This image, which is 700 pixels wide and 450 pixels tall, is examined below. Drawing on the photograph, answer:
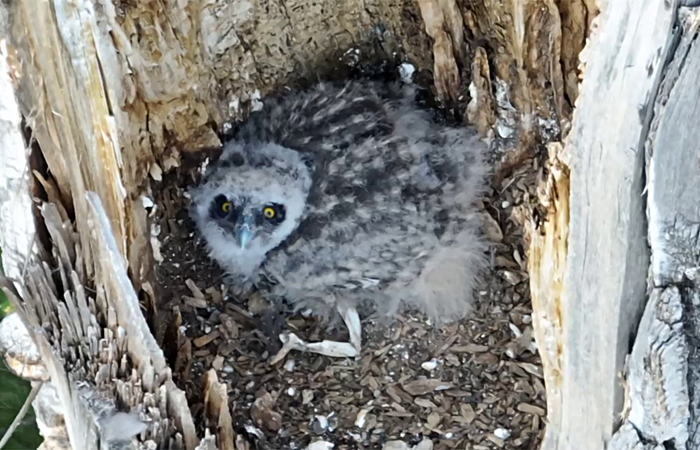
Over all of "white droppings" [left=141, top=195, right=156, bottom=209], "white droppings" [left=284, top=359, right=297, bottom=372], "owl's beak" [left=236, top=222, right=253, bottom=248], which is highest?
"white droppings" [left=141, top=195, right=156, bottom=209]

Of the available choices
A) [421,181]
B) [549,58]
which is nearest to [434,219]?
[421,181]

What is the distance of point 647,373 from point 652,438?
120 millimetres

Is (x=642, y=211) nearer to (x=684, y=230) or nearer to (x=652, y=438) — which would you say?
(x=684, y=230)

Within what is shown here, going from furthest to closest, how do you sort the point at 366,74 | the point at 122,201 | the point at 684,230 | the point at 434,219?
the point at 366,74 < the point at 434,219 < the point at 122,201 < the point at 684,230

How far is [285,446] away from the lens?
1976 millimetres

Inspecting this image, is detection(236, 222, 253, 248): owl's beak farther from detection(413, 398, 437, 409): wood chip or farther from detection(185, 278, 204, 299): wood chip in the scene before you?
detection(413, 398, 437, 409): wood chip

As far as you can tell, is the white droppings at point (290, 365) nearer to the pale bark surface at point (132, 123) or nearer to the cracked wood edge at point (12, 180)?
the pale bark surface at point (132, 123)

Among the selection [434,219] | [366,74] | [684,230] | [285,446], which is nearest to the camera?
[684,230]

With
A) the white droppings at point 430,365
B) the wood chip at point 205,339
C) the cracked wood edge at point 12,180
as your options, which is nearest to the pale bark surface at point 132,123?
the cracked wood edge at point 12,180

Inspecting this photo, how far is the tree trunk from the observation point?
142 cm

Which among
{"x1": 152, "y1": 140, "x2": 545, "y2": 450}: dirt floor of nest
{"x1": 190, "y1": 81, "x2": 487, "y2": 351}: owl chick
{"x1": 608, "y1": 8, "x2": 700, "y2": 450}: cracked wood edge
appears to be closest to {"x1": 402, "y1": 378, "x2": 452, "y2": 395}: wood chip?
{"x1": 152, "y1": 140, "x2": 545, "y2": 450}: dirt floor of nest

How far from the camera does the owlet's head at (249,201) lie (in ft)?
7.77

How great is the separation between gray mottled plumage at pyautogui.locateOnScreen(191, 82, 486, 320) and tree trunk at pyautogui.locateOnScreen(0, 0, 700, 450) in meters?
0.14

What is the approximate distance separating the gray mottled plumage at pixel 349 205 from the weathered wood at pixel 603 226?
0.67 m
